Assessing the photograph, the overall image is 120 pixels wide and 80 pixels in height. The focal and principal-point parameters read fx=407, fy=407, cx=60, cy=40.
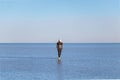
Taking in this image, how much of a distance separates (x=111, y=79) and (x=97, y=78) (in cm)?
82

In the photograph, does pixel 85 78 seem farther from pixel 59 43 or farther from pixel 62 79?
pixel 59 43

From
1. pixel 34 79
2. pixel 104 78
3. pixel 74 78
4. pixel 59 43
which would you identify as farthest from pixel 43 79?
pixel 59 43

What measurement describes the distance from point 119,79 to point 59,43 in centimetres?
841

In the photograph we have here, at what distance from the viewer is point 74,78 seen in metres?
21.5

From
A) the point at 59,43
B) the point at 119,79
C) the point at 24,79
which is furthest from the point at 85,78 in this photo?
the point at 59,43

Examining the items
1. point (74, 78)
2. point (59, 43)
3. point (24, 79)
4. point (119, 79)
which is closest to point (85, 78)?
point (74, 78)

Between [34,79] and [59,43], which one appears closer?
[34,79]

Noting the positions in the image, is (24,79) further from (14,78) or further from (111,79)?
(111,79)

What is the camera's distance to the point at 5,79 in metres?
20.5

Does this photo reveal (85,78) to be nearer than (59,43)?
Yes

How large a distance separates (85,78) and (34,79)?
2826 millimetres

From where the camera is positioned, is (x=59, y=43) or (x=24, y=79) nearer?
(x=24, y=79)

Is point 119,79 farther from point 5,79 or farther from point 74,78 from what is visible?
point 5,79

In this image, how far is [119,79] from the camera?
20609 millimetres
